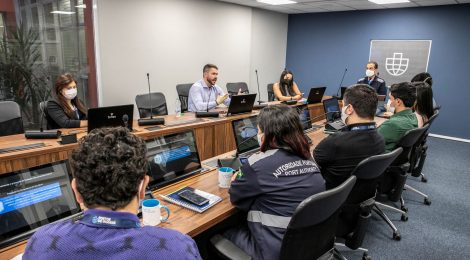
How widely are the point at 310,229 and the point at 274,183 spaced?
9.5 inches

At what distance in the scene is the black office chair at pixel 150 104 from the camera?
4.02 meters

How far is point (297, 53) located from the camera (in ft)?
24.8

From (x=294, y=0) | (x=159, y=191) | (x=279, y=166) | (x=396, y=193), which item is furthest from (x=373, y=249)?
(x=294, y=0)

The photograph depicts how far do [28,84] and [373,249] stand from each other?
165 inches

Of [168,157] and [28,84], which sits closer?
[168,157]

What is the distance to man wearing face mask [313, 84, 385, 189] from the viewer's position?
1933 millimetres

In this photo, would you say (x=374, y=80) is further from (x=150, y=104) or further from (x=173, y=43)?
(x=150, y=104)

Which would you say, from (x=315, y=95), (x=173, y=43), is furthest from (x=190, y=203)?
(x=173, y=43)

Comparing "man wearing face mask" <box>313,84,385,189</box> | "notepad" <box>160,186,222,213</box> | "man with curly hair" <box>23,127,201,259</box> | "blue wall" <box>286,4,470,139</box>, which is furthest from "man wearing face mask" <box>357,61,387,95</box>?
"man with curly hair" <box>23,127,201,259</box>

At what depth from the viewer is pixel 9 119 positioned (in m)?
2.82

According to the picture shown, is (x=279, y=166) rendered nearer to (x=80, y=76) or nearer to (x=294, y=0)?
(x=80, y=76)

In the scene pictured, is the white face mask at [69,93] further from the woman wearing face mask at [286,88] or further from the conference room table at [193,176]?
the woman wearing face mask at [286,88]

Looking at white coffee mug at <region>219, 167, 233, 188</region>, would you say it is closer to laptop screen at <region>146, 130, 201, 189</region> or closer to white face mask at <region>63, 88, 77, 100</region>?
laptop screen at <region>146, 130, 201, 189</region>

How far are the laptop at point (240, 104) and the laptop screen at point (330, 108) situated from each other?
87 centimetres
